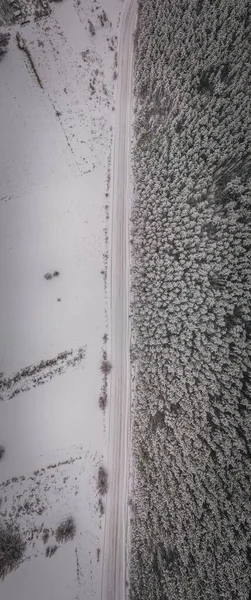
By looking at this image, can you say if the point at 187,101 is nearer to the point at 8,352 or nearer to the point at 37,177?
the point at 37,177

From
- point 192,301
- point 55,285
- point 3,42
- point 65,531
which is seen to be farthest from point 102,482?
point 3,42

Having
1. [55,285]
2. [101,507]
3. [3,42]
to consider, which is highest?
[3,42]

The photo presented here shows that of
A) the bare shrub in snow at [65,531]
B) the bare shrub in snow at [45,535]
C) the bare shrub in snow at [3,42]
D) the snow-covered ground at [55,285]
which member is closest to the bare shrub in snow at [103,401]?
the snow-covered ground at [55,285]

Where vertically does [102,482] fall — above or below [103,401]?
below

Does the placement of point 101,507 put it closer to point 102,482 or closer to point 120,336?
point 102,482

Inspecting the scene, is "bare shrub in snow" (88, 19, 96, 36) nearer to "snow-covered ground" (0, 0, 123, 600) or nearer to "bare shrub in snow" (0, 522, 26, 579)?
"snow-covered ground" (0, 0, 123, 600)

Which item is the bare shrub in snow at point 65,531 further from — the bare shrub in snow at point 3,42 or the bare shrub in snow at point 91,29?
the bare shrub in snow at point 91,29

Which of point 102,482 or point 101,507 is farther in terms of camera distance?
point 102,482
